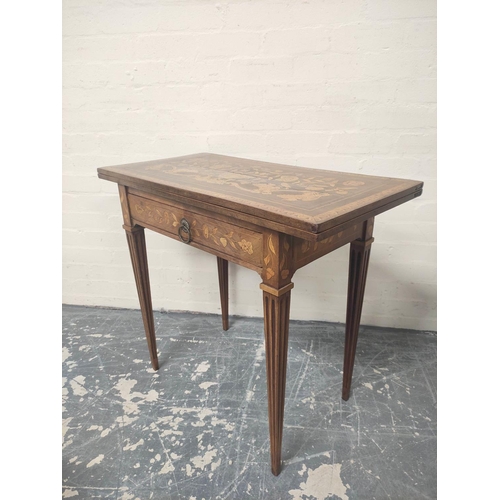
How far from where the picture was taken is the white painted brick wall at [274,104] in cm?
149

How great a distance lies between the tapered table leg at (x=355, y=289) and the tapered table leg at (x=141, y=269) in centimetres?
77

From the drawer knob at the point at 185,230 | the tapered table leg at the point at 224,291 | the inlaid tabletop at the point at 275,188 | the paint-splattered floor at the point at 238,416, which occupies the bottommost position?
the paint-splattered floor at the point at 238,416

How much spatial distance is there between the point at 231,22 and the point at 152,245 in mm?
1101

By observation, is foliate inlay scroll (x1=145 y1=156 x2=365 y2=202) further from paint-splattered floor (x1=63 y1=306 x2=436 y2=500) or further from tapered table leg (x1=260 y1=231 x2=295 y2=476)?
paint-splattered floor (x1=63 y1=306 x2=436 y2=500)

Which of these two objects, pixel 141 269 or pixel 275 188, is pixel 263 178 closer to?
pixel 275 188

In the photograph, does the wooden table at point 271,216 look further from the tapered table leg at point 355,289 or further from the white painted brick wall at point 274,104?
the white painted brick wall at point 274,104

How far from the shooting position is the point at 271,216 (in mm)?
836

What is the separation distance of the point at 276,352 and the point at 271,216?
1.29 feet

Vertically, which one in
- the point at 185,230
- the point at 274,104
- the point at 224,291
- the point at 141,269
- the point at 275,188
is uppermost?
the point at 274,104

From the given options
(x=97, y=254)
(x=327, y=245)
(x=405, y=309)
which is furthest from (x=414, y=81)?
(x=97, y=254)

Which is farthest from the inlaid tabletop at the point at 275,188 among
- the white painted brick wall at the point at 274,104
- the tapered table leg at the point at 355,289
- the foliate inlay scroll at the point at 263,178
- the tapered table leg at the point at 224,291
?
the tapered table leg at the point at 224,291

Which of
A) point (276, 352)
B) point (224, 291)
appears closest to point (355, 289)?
point (276, 352)

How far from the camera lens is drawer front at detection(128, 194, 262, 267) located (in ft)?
3.15

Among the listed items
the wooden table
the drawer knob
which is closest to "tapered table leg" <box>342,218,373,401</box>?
the wooden table
